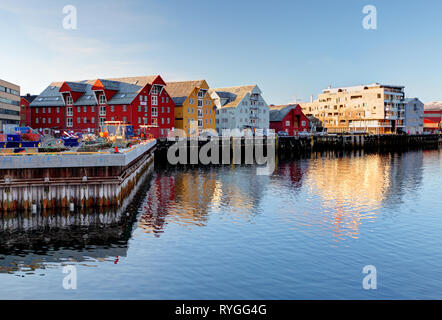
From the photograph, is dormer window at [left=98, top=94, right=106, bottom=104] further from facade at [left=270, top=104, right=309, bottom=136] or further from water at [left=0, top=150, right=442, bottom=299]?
facade at [left=270, top=104, right=309, bottom=136]

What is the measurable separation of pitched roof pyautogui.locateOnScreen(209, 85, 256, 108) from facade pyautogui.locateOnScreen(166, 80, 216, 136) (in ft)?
29.5

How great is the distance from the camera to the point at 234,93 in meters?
133

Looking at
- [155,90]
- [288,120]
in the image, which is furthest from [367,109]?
[155,90]

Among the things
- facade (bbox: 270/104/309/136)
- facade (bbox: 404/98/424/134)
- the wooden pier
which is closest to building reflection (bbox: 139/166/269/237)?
the wooden pier

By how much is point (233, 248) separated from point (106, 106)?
82.0 metres

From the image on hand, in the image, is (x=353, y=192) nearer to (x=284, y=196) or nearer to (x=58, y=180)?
(x=284, y=196)

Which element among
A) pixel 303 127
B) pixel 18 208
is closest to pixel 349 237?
pixel 18 208

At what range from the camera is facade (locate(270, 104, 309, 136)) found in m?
147

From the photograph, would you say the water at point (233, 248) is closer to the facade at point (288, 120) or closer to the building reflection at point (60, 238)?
the building reflection at point (60, 238)

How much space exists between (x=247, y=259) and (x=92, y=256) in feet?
29.8

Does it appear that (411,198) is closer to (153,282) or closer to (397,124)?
(153,282)

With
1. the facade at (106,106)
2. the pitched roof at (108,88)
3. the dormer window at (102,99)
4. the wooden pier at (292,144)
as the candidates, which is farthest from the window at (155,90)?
the wooden pier at (292,144)

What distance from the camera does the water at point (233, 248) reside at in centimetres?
1906

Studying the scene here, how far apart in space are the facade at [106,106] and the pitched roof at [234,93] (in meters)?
26.4
